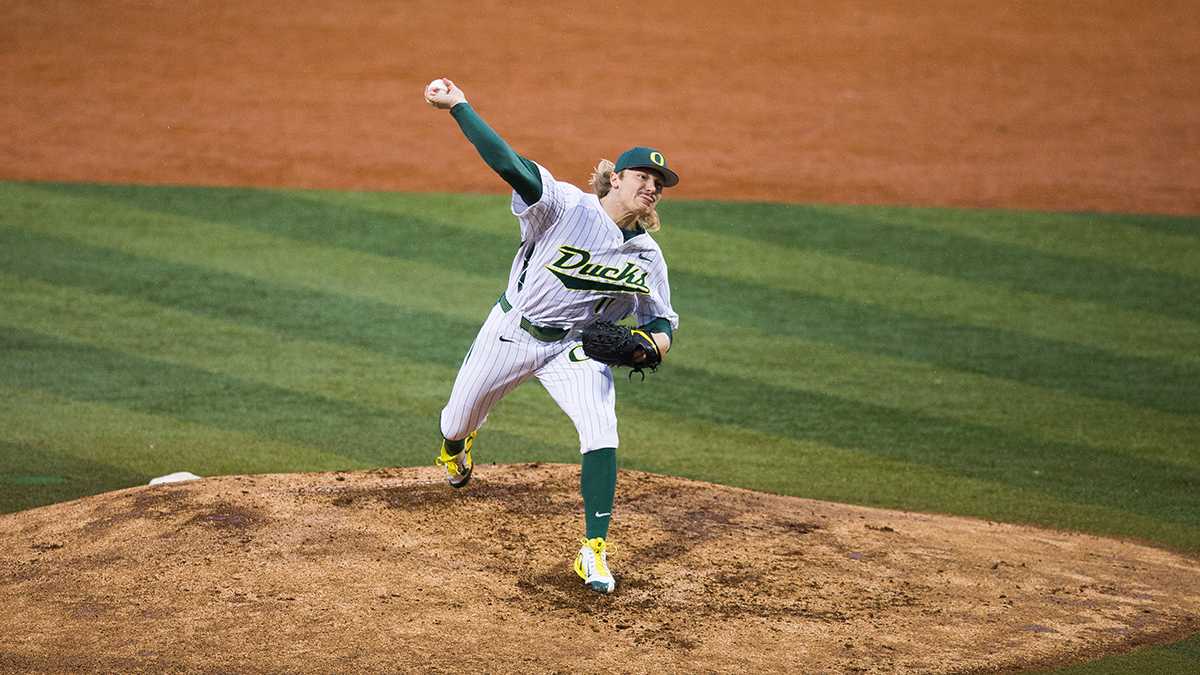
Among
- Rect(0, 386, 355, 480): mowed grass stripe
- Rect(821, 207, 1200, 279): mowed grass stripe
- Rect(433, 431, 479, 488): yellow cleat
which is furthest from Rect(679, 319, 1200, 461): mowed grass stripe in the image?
Rect(433, 431, 479, 488): yellow cleat

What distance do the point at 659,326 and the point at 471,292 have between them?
4623 mm

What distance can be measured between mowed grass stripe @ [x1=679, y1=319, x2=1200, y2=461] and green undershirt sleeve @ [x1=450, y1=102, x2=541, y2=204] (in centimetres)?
384

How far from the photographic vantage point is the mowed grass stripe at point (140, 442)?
23.2ft

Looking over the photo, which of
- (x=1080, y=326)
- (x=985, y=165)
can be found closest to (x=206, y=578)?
(x=1080, y=326)

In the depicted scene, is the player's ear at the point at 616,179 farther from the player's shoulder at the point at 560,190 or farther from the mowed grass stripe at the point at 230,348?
the mowed grass stripe at the point at 230,348

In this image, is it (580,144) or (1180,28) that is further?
(1180,28)

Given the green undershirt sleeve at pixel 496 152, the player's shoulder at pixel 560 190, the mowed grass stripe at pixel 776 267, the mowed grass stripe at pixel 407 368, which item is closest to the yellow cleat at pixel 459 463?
the player's shoulder at pixel 560 190

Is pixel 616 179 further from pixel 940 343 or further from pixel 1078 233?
pixel 1078 233

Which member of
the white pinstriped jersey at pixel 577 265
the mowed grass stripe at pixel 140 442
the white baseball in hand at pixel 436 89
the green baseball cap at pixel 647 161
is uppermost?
the white baseball in hand at pixel 436 89

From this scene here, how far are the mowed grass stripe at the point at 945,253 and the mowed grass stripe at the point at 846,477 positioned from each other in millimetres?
3236

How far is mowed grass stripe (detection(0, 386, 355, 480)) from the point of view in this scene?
7072mm

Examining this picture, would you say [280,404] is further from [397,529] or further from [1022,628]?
[1022,628]

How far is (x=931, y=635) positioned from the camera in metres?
4.91

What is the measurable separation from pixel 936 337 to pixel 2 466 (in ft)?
18.7
